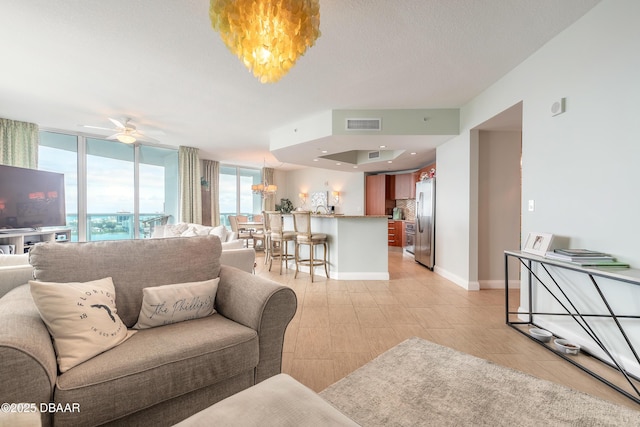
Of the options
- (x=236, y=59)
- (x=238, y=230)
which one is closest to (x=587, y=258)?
(x=236, y=59)

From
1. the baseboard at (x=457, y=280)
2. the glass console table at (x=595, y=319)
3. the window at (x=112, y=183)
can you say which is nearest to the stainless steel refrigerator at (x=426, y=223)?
the baseboard at (x=457, y=280)

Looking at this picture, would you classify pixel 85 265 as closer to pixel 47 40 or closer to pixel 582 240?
pixel 47 40

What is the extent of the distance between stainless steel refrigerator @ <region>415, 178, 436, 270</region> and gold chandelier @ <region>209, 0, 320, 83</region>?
13.6ft

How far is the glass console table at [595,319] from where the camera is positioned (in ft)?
5.61

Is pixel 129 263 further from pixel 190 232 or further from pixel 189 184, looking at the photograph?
pixel 189 184

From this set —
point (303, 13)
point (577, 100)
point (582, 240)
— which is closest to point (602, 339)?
point (582, 240)

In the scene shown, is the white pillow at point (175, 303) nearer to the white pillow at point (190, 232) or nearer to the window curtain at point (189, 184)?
the white pillow at point (190, 232)

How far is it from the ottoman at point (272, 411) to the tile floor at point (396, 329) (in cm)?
90

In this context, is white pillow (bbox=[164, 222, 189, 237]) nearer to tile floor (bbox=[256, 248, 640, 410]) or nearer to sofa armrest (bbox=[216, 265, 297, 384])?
tile floor (bbox=[256, 248, 640, 410])

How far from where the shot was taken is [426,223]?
532cm

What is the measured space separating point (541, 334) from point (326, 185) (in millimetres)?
7320

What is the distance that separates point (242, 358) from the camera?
4.58ft

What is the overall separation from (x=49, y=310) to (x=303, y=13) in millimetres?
1930

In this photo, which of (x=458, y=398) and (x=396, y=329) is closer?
(x=458, y=398)
